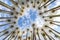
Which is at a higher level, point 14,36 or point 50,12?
point 50,12

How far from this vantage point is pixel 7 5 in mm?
2430

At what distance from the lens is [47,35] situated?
2197 mm

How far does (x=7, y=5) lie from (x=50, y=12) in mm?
695

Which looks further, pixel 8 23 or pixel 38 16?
pixel 8 23

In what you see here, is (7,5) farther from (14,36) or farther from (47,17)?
(47,17)

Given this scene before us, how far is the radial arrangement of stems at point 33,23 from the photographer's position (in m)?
2.17

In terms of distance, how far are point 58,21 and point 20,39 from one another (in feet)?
2.22

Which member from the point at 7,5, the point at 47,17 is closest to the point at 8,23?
the point at 7,5

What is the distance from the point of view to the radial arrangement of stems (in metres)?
2.17

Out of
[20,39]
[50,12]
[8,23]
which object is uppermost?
[50,12]

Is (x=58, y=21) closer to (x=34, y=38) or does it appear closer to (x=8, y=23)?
(x=34, y=38)

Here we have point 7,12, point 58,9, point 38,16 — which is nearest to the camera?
point 58,9

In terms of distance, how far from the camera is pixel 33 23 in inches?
90.9

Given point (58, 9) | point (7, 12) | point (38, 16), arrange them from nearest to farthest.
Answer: point (58, 9)
point (38, 16)
point (7, 12)
